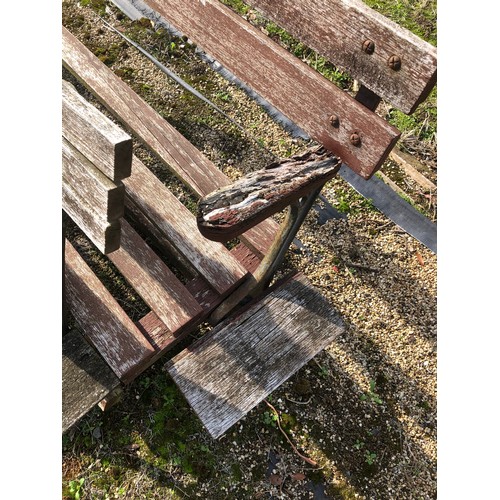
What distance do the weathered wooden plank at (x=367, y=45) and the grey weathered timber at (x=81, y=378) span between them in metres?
1.61

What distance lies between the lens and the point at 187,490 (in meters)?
2.40

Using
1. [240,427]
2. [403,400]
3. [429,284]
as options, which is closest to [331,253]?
[429,284]

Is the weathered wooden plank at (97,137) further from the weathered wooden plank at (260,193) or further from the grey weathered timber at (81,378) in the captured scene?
the grey weathered timber at (81,378)

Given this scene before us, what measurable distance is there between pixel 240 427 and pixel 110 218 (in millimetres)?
1606

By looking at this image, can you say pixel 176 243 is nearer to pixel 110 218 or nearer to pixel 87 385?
pixel 87 385

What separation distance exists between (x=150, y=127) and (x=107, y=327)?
126 cm

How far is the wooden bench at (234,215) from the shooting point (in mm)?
1521

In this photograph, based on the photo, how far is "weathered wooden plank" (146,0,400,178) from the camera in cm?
169

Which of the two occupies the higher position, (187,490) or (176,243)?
(176,243)

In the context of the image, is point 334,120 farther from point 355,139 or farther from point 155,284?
point 155,284

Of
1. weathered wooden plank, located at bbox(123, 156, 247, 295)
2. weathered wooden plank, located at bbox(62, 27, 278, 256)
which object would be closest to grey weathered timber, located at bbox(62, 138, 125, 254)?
weathered wooden plank, located at bbox(123, 156, 247, 295)

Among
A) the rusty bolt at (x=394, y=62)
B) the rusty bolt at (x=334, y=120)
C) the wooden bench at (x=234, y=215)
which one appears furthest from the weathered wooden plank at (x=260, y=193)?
the rusty bolt at (x=394, y=62)

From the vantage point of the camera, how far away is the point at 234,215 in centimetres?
141

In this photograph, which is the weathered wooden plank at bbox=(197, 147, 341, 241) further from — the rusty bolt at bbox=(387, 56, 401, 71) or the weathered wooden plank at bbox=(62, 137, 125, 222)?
the rusty bolt at bbox=(387, 56, 401, 71)
